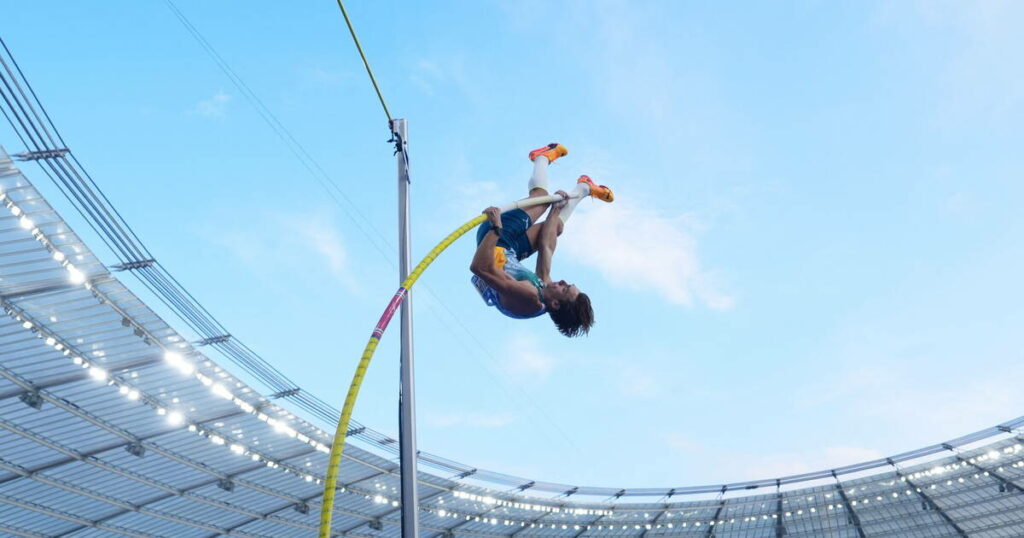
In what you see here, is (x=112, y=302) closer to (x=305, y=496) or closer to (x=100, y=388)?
(x=100, y=388)

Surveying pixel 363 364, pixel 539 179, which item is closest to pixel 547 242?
pixel 539 179

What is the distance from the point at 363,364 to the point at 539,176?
2.70 m

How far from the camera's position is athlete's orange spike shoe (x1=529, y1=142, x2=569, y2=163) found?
25.8 feet

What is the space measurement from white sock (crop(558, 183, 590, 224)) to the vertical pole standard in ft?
4.81

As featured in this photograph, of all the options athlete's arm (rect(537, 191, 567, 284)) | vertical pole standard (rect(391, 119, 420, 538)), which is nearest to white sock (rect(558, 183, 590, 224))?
athlete's arm (rect(537, 191, 567, 284))

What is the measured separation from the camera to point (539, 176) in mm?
7617

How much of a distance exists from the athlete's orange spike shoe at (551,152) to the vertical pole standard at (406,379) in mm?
1162

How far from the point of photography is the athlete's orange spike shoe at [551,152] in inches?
310

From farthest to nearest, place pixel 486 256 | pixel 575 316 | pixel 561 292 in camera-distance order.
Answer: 1. pixel 575 316
2. pixel 561 292
3. pixel 486 256

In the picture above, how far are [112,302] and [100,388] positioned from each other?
3433 mm

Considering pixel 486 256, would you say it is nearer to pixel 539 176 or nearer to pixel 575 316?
pixel 575 316

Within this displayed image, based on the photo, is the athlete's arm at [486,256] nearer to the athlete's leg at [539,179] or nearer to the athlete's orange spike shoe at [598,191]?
the athlete's leg at [539,179]

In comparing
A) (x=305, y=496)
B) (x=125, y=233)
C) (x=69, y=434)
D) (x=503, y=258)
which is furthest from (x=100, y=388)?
(x=503, y=258)

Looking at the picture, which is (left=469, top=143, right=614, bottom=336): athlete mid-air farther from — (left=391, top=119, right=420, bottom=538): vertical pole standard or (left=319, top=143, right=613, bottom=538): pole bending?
(left=391, top=119, right=420, bottom=538): vertical pole standard
